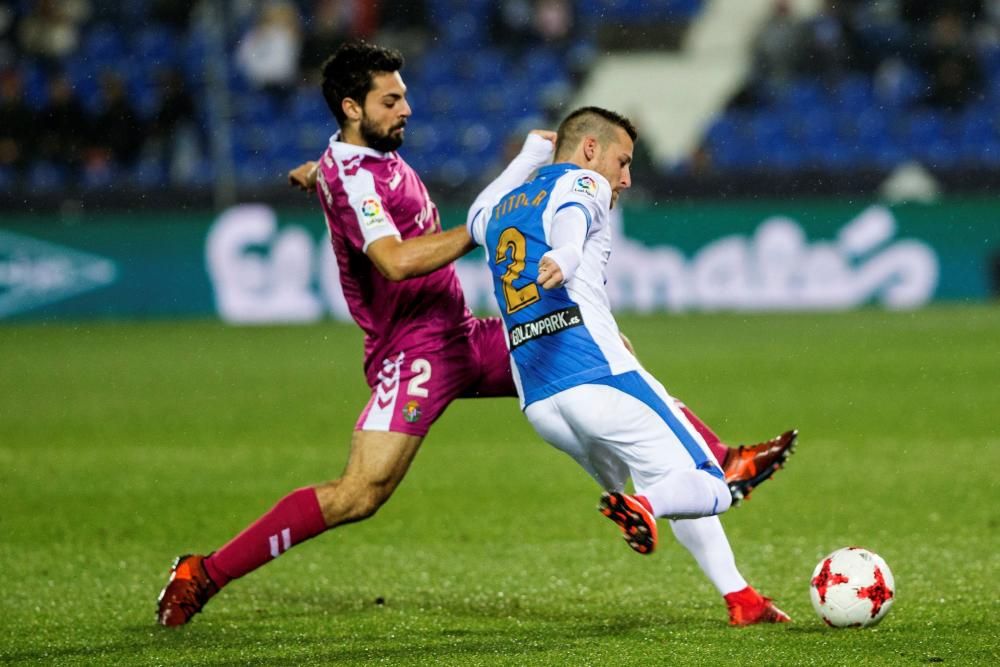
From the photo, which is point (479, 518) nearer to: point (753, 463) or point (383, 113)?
point (753, 463)

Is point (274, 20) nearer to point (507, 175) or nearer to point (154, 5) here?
point (154, 5)

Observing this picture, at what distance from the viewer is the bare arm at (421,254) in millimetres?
5578

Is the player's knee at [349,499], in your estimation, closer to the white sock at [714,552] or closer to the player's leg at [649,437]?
the player's leg at [649,437]

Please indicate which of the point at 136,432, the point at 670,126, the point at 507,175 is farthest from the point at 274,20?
the point at 507,175

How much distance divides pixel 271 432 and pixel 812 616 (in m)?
6.37

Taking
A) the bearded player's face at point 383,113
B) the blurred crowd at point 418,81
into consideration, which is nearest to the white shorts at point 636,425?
the bearded player's face at point 383,113

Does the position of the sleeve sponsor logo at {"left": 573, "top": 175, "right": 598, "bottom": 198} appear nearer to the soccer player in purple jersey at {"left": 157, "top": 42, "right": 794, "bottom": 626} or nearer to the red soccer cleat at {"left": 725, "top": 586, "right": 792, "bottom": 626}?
the soccer player in purple jersey at {"left": 157, "top": 42, "right": 794, "bottom": 626}

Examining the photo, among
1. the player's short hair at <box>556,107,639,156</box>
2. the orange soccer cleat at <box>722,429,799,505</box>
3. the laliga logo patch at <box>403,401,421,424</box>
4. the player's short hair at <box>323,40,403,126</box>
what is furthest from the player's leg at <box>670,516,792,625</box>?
the player's short hair at <box>323,40,403,126</box>

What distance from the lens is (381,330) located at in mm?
6180

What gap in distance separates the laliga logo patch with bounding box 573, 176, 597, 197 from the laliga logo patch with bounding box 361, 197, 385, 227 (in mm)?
824

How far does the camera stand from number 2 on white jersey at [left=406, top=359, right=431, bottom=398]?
600cm

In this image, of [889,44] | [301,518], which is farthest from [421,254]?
[889,44]

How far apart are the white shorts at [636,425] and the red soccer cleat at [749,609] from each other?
571 mm

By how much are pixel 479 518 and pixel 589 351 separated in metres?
3.10
